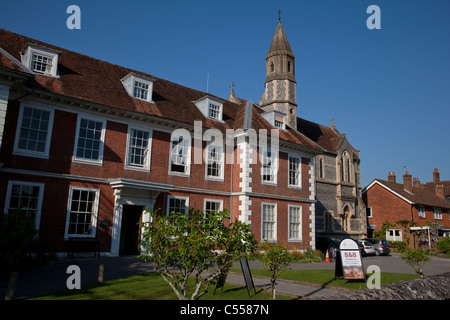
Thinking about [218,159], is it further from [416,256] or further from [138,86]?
[416,256]

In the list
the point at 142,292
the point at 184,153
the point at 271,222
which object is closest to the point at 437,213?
the point at 271,222

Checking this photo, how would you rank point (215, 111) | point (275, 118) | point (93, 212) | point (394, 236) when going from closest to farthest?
point (93, 212)
point (215, 111)
point (275, 118)
point (394, 236)

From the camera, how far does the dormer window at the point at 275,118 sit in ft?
77.5

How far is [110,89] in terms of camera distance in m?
17.8

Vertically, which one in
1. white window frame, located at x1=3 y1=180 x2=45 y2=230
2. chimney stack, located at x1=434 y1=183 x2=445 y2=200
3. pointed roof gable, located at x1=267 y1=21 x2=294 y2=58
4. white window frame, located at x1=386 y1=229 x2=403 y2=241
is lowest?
white window frame, located at x1=386 y1=229 x2=403 y2=241

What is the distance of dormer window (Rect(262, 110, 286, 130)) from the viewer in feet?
77.5

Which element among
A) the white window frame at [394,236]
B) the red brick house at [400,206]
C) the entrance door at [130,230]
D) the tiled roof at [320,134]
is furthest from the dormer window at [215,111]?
the white window frame at [394,236]

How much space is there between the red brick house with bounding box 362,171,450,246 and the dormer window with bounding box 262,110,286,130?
24507 mm

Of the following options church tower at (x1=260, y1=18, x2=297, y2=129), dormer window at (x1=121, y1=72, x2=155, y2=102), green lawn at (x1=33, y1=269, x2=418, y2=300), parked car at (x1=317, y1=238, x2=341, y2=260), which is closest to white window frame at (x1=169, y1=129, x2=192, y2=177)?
dormer window at (x1=121, y1=72, x2=155, y2=102)

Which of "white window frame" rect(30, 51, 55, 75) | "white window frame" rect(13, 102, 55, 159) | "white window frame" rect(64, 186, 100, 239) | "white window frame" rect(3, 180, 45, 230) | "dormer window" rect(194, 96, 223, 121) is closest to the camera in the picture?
"white window frame" rect(3, 180, 45, 230)

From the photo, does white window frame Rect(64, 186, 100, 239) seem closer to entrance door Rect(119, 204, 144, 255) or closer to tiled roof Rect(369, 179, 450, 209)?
entrance door Rect(119, 204, 144, 255)

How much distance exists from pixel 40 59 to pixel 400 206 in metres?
40.7

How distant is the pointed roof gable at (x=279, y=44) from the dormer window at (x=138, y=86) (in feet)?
51.8

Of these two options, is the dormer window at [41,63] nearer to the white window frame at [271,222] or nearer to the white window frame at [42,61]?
the white window frame at [42,61]
